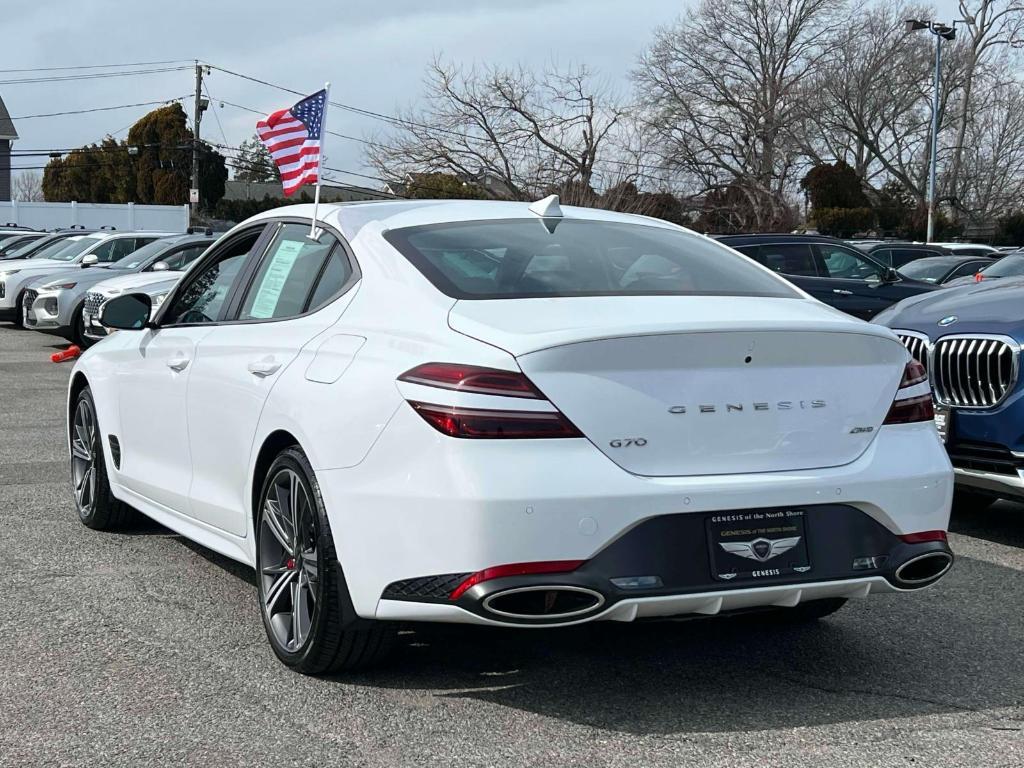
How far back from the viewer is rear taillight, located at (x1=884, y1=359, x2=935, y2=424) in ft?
13.4

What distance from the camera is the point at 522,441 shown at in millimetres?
3598

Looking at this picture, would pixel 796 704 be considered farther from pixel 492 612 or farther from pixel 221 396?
pixel 221 396

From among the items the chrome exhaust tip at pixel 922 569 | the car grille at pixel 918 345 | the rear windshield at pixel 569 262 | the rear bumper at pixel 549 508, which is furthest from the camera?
the car grille at pixel 918 345

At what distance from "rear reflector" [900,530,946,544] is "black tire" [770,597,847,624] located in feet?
2.26

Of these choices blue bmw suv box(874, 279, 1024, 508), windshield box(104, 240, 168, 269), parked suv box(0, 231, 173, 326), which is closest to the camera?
blue bmw suv box(874, 279, 1024, 508)

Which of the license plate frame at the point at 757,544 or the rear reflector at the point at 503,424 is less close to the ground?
the rear reflector at the point at 503,424

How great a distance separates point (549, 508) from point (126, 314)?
3207 mm

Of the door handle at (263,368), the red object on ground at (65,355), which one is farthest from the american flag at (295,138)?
the red object on ground at (65,355)

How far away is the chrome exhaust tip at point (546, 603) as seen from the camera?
11.8 ft

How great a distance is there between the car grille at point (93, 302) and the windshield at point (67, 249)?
6720mm

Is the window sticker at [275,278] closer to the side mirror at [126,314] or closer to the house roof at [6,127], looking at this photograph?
the side mirror at [126,314]

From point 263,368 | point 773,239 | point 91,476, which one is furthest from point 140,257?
point 263,368

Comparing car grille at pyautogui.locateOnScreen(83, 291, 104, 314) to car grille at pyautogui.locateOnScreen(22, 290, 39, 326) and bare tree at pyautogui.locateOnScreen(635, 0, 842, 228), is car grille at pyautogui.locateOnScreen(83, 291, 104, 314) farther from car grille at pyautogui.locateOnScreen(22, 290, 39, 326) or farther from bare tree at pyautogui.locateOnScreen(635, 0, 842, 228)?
bare tree at pyautogui.locateOnScreen(635, 0, 842, 228)

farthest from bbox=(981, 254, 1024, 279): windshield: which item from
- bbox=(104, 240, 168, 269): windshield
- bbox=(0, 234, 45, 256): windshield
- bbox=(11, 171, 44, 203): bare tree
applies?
bbox=(11, 171, 44, 203): bare tree
